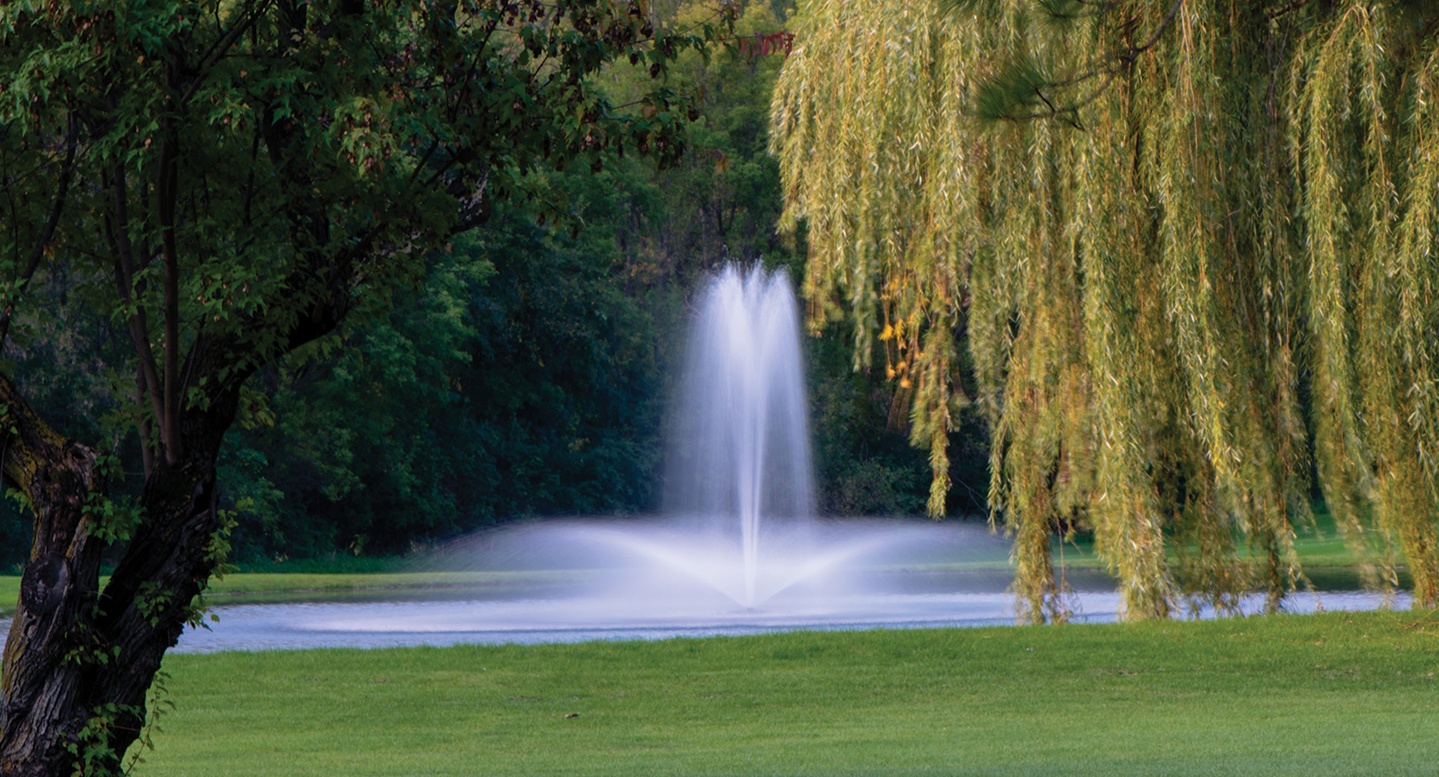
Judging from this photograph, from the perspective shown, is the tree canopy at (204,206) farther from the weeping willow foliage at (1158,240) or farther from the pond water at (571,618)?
the pond water at (571,618)

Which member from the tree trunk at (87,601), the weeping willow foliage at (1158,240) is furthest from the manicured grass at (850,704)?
the tree trunk at (87,601)

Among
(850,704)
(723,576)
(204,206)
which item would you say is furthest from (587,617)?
(204,206)

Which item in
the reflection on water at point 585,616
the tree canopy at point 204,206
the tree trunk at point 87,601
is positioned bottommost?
the reflection on water at point 585,616

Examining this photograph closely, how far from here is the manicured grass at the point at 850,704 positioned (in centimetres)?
622

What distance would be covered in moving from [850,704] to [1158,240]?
127 inches

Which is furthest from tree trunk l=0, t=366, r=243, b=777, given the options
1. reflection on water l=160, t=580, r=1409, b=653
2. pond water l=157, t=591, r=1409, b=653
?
reflection on water l=160, t=580, r=1409, b=653

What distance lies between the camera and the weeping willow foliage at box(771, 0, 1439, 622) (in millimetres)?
7059

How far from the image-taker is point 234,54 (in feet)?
13.8

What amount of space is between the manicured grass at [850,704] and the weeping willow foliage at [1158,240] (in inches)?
28.2

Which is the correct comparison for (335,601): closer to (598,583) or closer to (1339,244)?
(598,583)

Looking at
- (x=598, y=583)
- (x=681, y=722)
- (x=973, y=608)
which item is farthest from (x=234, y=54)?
(x=598, y=583)

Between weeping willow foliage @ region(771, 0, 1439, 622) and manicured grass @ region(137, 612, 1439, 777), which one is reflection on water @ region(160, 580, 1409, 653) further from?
weeping willow foliage @ region(771, 0, 1439, 622)

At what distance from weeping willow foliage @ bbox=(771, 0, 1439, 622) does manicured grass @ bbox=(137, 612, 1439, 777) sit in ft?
2.35

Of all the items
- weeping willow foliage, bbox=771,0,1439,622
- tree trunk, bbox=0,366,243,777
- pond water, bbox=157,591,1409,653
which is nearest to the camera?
tree trunk, bbox=0,366,243,777
